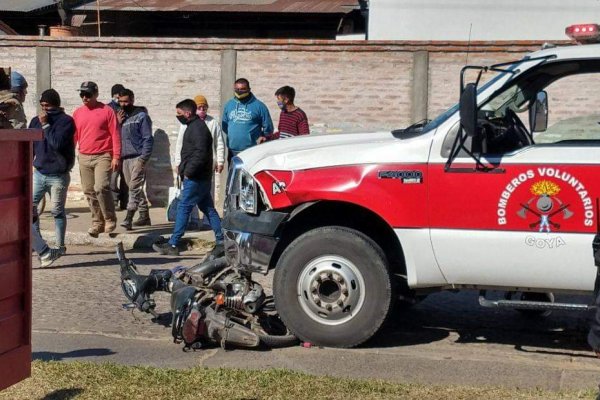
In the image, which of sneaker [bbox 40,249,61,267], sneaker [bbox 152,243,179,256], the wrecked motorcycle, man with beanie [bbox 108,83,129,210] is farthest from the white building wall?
the wrecked motorcycle

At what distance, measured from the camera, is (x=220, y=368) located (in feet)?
21.0

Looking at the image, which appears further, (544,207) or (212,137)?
(212,137)

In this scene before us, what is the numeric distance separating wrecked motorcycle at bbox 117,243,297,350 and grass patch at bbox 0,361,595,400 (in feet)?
A: 2.33

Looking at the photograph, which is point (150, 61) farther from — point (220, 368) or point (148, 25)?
point (220, 368)

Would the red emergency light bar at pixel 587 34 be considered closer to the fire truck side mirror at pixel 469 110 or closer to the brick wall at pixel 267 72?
the fire truck side mirror at pixel 469 110

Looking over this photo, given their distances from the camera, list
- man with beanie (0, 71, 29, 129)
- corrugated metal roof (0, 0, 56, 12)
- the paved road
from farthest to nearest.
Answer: corrugated metal roof (0, 0, 56, 12)
man with beanie (0, 71, 29, 129)
the paved road

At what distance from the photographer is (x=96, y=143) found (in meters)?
11.9

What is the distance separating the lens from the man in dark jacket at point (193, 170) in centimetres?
1118

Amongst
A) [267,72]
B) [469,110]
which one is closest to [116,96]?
[267,72]

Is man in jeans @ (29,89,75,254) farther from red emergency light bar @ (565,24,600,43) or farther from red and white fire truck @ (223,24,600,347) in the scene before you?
red emergency light bar @ (565,24,600,43)

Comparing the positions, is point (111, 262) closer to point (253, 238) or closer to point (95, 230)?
point (95, 230)

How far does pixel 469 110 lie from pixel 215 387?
2445mm

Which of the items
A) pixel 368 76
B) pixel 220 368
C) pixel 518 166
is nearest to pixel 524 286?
pixel 518 166

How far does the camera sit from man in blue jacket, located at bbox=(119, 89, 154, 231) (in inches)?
538
